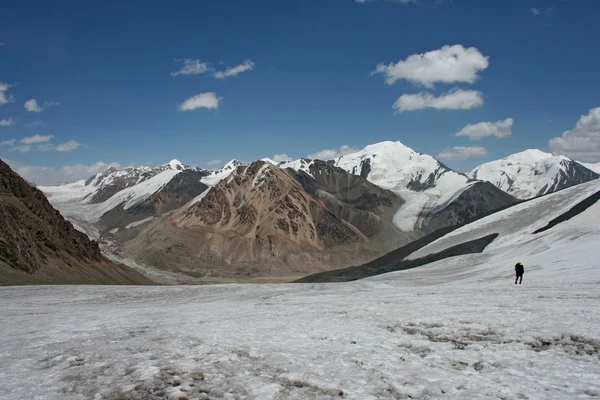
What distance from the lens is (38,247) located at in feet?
199

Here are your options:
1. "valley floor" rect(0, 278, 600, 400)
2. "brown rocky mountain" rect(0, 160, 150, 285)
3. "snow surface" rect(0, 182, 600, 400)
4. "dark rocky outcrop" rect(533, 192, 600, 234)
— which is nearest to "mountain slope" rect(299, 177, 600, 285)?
"dark rocky outcrop" rect(533, 192, 600, 234)

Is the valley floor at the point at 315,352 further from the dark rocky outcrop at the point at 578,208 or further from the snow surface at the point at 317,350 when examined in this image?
the dark rocky outcrop at the point at 578,208

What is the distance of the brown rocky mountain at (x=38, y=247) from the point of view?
5156 centimetres

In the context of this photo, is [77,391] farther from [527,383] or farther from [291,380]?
[527,383]

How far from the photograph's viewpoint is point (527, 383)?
28.6 feet

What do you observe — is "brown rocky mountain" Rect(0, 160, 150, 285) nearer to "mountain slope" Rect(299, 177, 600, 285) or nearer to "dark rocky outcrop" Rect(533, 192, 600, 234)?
"mountain slope" Rect(299, 177, 600, 285)

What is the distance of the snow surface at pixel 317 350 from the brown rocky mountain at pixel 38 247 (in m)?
33.7

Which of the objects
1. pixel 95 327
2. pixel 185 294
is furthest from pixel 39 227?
pixel 95 327

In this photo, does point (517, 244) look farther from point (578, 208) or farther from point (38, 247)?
point (38, 247)

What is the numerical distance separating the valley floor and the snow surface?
0.04 meters

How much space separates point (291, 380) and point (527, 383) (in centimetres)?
449

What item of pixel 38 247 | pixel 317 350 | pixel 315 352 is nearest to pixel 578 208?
pixel 317 350

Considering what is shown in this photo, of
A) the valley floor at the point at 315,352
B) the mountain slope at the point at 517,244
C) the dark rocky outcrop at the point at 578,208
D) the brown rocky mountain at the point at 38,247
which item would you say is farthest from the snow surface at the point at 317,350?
the dark rocky outcrop at the point at 578,208

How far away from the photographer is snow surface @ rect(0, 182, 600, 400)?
28.1ft
